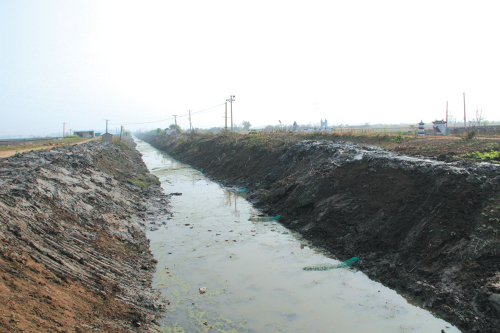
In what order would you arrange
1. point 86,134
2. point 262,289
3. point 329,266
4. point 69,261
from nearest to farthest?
point 69,261 < point 262,289 < point 329,266 < point 86,134

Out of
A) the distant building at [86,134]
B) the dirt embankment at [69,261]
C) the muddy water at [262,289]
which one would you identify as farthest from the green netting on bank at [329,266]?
the distant building at [86,134]

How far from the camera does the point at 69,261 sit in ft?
20.1

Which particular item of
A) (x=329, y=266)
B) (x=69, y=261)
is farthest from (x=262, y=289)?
(x=69, y=261)

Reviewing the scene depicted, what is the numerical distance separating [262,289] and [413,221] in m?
4.39

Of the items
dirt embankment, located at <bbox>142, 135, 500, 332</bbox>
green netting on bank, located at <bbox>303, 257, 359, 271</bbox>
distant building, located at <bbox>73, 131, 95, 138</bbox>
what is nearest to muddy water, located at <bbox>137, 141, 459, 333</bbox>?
green netting on bank, located at <bbox>303, 257, 359, 271</bbox>

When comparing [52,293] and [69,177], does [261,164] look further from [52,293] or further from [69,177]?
[52,293]

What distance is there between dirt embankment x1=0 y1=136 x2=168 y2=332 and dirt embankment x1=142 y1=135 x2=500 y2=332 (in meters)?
5.41

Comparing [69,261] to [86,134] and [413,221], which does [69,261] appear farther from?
[86,134]

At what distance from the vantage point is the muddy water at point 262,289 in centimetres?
576

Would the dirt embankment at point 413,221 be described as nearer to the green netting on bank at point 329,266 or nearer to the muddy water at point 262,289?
the green netting on bank at point 329,266

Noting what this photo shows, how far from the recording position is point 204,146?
37875mm

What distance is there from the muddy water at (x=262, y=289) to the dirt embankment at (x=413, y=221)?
53 cm

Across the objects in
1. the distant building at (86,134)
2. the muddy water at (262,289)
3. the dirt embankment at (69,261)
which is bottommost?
the muddy water at (262,289)

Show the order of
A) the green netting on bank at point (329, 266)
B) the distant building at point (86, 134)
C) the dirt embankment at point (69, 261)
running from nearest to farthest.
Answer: the dirt embankment at point (69, 261)
the green netting on bank at point (329, 266)
the distant building at point (86, 134)
